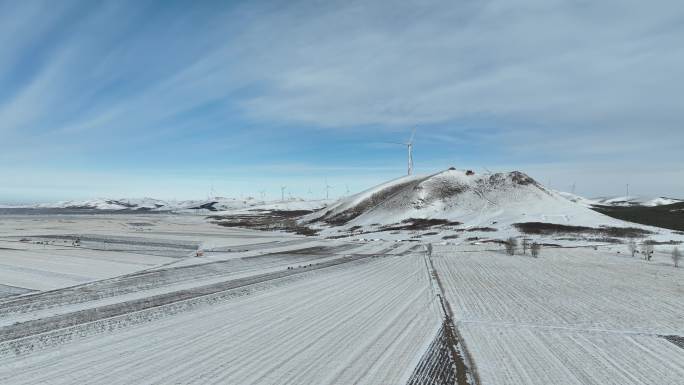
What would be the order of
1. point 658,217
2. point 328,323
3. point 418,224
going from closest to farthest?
1. point 328,323
2. point 418,224
3. point 658,217

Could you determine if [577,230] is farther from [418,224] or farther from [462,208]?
[462,208]

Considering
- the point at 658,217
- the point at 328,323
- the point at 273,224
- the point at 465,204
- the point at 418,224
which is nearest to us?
the point at 328,323

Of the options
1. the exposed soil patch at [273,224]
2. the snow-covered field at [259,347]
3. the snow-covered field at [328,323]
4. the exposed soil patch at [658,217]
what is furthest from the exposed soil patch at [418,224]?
the snow-covered field at [259,347]

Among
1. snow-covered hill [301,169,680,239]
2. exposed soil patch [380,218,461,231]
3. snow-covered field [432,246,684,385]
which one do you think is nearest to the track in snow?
snow-covered field [432,246,684,385]

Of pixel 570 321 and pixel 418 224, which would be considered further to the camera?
pixel 418 224

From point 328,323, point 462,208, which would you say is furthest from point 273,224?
point 328,323

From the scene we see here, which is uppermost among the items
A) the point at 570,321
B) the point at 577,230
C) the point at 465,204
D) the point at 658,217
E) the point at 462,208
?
the point at 465,204

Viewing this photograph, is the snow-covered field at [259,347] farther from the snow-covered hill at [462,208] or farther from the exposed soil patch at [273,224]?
the exposed soil patch at [273,224]
